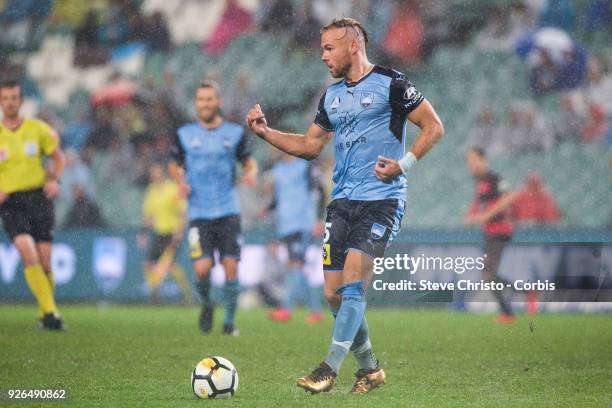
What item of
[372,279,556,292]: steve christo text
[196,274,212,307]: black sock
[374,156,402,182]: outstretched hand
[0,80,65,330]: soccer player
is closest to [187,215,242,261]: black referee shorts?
[196,274,212,307]: black sock

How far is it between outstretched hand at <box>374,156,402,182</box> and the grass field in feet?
3.97

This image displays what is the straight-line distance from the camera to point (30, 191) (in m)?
10.4

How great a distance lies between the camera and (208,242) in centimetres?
1044

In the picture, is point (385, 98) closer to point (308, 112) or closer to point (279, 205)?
point (279, 205)

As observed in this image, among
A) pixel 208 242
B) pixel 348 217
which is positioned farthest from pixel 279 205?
pixel 348 217

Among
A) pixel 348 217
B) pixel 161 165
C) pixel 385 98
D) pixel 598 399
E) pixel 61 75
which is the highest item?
pixel 61 75

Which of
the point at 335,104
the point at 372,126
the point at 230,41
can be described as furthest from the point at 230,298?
the point at 230,41

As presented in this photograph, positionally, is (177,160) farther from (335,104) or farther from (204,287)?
(335,104)

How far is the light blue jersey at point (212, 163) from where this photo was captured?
10391 millimetres

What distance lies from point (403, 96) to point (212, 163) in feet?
15.0

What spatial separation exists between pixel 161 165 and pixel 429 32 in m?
4.96

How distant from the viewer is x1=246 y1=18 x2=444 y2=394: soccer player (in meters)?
6.09

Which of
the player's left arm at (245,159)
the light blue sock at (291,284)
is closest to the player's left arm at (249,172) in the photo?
the player's left arm at (245,159)

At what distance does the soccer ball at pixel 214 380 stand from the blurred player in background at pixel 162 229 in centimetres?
946
